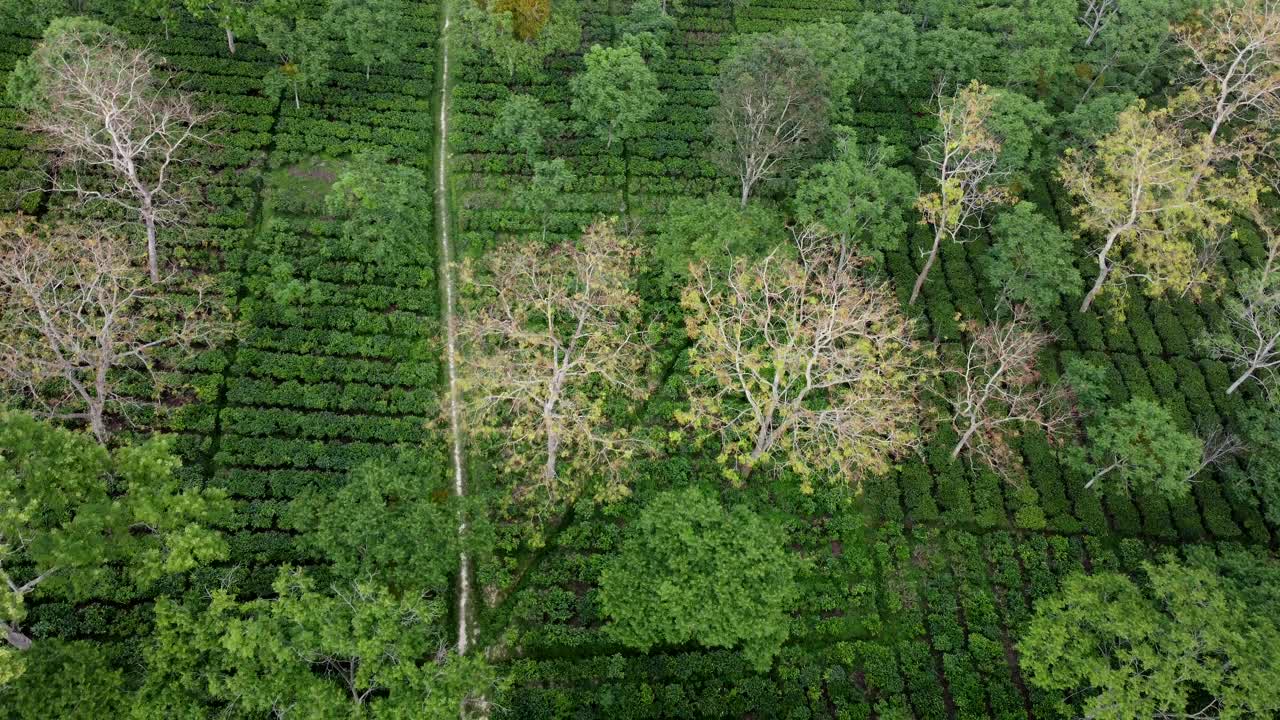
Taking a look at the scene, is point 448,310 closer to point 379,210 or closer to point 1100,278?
point 379,210

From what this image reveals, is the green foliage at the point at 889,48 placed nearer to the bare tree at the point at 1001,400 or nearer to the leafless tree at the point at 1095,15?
the leafless tree at the point at 1095,15

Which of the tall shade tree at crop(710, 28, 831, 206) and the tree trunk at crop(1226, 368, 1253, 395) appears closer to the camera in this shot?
the tree trunk at crop(1226, 368, 1253, 395)

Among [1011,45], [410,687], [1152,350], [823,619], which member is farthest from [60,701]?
[1011,45]

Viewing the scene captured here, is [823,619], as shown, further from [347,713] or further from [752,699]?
[347,713]

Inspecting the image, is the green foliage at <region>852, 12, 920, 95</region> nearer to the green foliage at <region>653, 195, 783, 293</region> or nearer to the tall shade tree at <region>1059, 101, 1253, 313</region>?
the tall shade tree at <region>1059, 101, 1253, 313</region>

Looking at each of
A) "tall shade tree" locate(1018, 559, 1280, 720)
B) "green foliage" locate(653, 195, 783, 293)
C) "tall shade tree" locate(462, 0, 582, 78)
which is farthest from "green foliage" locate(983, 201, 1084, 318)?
"tall shade tree" locate(462, 0, 582, 78)

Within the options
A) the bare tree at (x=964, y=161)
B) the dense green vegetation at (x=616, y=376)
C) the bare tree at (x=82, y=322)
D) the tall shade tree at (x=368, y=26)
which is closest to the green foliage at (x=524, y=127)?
the dense green vegetation at (x=616, y=376)

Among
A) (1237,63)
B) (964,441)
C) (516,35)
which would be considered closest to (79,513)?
(964,441)
